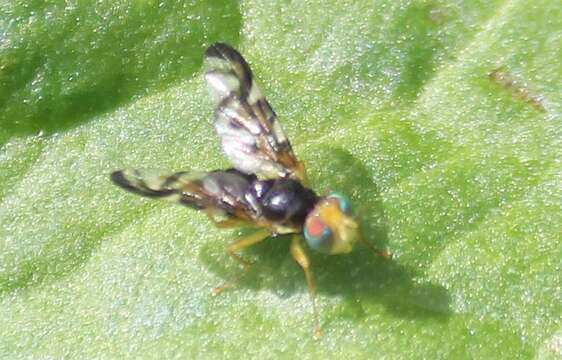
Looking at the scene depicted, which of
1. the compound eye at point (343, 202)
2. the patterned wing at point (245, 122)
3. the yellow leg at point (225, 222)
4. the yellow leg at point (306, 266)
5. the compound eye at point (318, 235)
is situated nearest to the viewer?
the yellow leg at point (306, 266)

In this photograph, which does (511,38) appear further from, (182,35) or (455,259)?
(182,35)

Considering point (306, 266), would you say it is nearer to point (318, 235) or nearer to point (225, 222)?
point (318, 235)

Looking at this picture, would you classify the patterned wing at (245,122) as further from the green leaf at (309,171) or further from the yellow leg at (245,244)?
the yellow leg at (245,244)

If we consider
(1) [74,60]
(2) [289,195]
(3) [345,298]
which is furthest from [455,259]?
(1) [74,60]

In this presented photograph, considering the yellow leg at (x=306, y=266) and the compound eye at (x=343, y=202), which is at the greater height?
the compound eye at (x=343, y=202)

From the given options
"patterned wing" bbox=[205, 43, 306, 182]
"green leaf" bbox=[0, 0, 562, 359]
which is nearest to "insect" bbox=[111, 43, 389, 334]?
"patterned wing" bbox=[205, 43, 306, 182]

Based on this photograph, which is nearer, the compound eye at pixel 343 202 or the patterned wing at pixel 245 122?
the compound eye at pixel 343 202

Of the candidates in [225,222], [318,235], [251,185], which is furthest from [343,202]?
[225,222]

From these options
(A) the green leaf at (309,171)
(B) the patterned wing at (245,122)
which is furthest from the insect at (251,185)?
(A) the green leaf at (309,171)

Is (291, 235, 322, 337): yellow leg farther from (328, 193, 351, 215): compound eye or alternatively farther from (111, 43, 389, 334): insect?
(328, 193, 351, 215): compound eye

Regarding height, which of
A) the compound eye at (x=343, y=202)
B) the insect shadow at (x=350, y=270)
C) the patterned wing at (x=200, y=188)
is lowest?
the insect shadow at (x=350, y=270)
